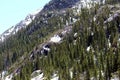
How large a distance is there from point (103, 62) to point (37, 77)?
41248mm

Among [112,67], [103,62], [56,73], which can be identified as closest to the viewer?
[112,67]

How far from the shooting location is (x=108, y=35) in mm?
187875

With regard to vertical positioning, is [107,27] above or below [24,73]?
above

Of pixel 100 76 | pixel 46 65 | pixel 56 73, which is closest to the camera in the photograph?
pixel 100 76

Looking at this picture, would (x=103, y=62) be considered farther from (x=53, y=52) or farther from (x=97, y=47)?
(x=53, y=52)

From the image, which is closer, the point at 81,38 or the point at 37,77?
the point at 37,77

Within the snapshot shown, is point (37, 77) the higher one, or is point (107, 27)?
point (107, 27)

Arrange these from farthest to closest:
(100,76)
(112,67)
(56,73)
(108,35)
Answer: (108,35), (56,73), (112,67), (100,76)

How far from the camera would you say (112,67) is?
5148 inches

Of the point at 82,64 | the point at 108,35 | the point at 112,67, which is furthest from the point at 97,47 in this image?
the point at 112,67

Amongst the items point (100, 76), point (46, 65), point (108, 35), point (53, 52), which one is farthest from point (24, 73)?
point (100, 76)

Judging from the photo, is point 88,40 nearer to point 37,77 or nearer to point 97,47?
point 97,47

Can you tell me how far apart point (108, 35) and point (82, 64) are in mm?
46414

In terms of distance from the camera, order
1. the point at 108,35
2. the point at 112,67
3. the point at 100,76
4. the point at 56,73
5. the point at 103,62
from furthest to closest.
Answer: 1. the point at 108,35
2. the point at 56,73
3. the point at 103,62
4. the point at 112,67
5. the point at 100,76
